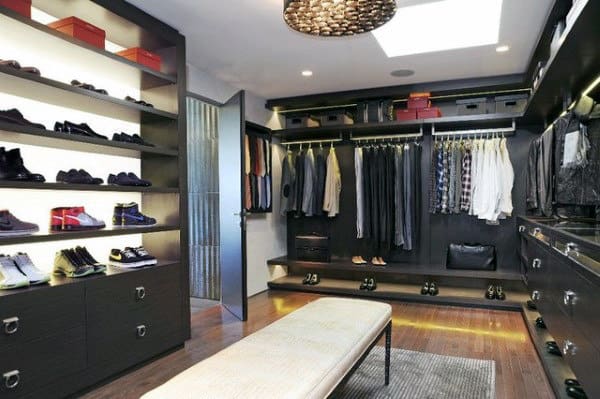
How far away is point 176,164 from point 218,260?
1745 millimetres

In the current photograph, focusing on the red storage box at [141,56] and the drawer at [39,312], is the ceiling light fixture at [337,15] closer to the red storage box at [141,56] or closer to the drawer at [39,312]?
the red storage box at [141,56]

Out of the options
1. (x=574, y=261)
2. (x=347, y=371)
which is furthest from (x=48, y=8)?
(x=574, y=261)

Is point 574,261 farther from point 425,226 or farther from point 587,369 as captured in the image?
point 425,226

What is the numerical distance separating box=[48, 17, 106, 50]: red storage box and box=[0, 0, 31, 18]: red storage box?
239 millimetres

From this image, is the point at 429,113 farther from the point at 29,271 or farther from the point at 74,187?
the point at 29,271

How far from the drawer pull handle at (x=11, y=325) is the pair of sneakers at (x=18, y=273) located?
17cm

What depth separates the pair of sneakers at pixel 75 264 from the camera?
2.38m

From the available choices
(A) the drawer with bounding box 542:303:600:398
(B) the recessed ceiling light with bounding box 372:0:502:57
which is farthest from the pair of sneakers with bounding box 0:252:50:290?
(B) the recessed ceiling light with bounding box 372:0:502:57

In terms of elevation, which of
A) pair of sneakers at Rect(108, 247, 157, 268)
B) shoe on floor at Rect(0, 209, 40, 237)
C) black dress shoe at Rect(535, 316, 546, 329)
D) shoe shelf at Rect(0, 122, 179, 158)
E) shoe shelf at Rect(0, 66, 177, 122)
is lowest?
black dress shoe at Rect(535, 316, 546, 329)

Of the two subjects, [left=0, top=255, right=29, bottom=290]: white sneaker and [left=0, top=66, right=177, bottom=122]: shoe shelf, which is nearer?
[left=0, top=255, right=29, bottom=290]: white sneaker

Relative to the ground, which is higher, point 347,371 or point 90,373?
point 347,371

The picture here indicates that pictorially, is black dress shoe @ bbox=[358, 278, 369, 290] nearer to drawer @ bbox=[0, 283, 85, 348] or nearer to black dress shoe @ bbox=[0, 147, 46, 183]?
drawer @ bbox=[0, 283, 85, 348]

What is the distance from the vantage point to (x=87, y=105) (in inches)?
104

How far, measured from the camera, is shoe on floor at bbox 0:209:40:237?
201cm
